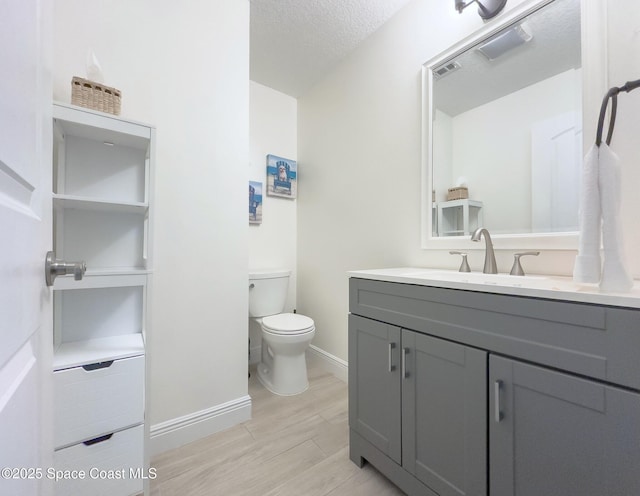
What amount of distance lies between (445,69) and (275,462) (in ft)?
7.35

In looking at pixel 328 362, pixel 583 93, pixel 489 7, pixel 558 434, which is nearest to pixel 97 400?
pixel 558 434

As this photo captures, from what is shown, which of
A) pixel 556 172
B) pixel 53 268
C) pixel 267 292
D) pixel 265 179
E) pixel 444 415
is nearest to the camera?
pixel 53 268

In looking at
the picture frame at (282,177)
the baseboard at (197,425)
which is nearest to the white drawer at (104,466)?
the baseboard at (197,425)

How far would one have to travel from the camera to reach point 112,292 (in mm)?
1262

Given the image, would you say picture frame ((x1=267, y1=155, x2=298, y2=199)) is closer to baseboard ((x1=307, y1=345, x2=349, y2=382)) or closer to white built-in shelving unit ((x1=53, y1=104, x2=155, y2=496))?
white built-in shelving unit ((x1=53, y1=104, x2=155, y2=496))

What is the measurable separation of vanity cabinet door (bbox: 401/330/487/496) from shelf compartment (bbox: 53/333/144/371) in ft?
3.53

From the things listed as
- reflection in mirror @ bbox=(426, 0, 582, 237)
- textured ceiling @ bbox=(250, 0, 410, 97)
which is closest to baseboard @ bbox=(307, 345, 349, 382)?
reflection in mirror @ bbox=(426, 0, 582, 237)

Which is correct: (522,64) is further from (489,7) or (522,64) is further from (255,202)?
(255,202)

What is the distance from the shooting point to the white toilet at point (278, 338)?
182cm

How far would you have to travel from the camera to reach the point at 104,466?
99 centimetres

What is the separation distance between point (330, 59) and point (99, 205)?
1.95m

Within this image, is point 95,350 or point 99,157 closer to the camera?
point 95,350

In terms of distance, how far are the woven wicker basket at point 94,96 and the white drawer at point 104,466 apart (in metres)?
1.26

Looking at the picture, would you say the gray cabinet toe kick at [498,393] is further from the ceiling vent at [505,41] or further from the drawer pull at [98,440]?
the ceiling vent at [505,41]
